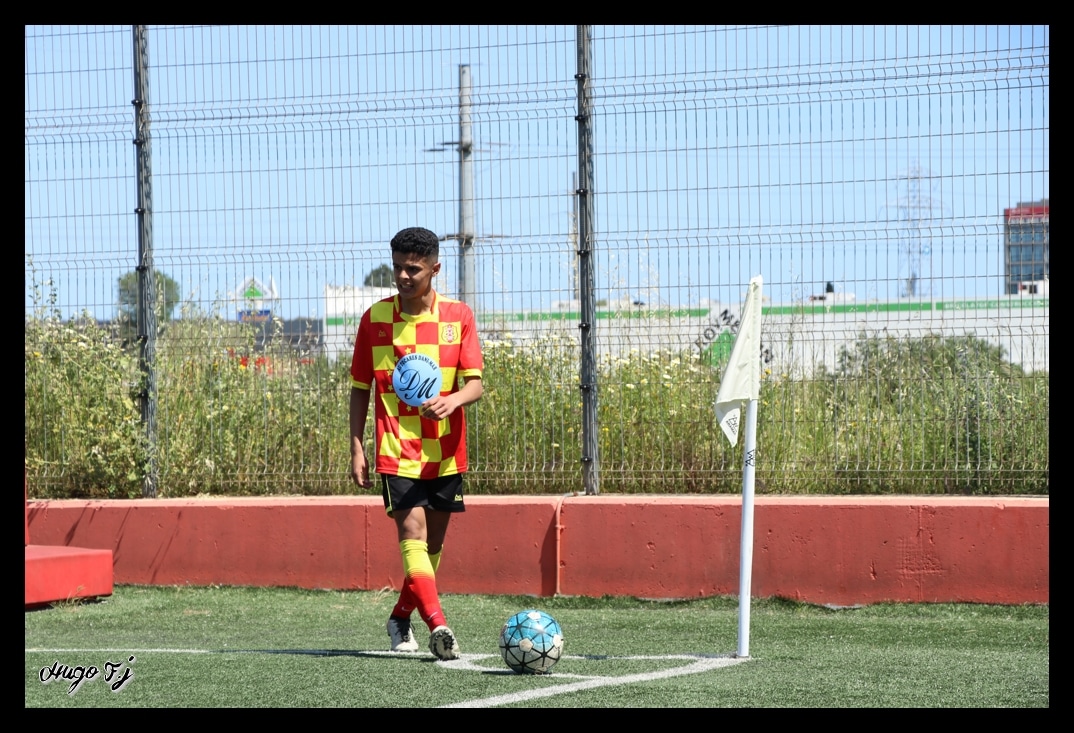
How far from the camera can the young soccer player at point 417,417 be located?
6035 mm

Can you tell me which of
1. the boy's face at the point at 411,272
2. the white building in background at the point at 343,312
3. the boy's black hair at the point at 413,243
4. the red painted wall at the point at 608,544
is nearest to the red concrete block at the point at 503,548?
the red painted wall at the point at 608,544

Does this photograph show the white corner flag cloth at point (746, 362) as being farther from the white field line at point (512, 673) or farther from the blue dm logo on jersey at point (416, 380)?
the blue dm logo on jersey at point (416, 380)

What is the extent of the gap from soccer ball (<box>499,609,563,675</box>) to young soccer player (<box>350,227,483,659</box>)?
0.61 meters

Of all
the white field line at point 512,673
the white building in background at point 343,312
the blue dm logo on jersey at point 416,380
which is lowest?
the white field line at point 512,673

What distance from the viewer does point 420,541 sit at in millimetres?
6078

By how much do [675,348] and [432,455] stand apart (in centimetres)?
290

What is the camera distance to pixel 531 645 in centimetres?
536

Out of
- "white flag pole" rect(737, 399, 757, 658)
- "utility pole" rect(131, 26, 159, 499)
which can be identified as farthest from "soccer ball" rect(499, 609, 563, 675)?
"utility pole" rect(131, 26, 159, 499)

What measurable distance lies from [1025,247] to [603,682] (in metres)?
4.34

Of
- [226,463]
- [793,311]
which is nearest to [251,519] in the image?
[226,463]

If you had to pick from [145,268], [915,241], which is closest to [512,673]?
[915,241]

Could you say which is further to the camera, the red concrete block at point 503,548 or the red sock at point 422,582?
the red concrete block at point 503,548

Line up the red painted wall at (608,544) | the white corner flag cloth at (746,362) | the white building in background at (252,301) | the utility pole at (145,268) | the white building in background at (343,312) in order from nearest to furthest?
1. the white corner flag cloth at (746,362)
2. the red painted wall at (608,544)
3. the white building in background at (343,312)
4. the white building in background at (252,301)
5. the utility pole at (145,268)

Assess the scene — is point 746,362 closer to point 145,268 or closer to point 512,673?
point 512,673
